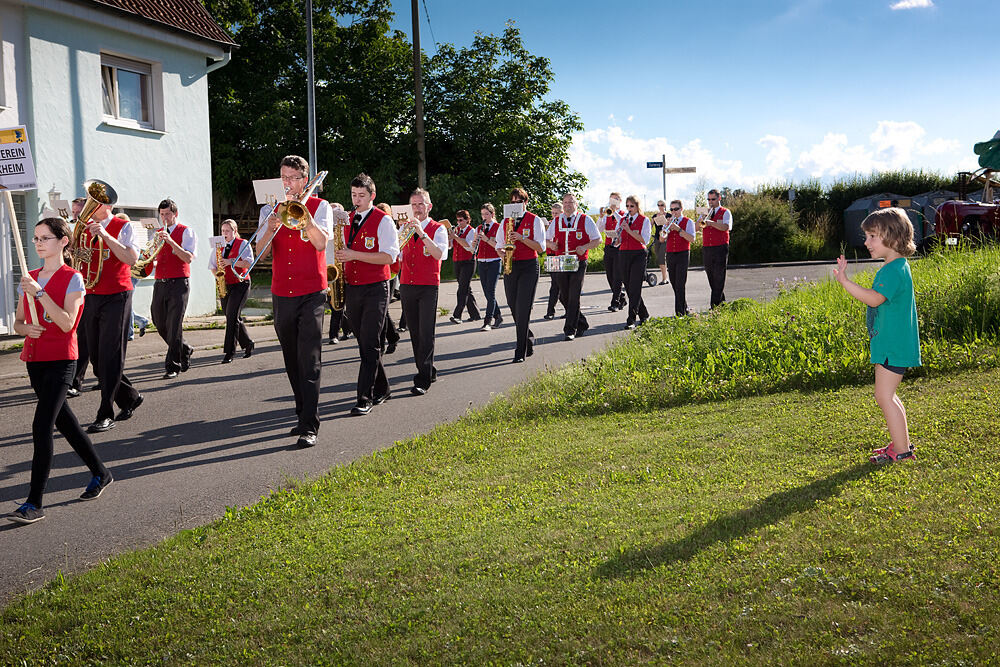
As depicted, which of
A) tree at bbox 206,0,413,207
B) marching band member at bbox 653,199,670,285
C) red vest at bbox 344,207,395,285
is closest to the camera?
red vest at bbox 344,207,395,285

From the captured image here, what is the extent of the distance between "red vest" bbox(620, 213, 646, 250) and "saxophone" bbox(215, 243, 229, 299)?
629 cm

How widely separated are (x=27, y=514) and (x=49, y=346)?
104cm

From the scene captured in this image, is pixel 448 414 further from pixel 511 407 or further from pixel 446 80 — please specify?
pixel 446 80

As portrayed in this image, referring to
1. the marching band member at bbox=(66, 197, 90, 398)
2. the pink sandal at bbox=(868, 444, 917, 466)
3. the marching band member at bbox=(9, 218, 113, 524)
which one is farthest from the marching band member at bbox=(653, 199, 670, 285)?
the marching band member at bbox=(9, 218, 113, 524)

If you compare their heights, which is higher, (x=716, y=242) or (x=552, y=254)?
(x=716, y=242)

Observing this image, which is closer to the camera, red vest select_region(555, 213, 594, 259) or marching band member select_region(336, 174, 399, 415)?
marching band member select_region(336, 174, 399, 415)

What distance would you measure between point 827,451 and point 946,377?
231 centimetres

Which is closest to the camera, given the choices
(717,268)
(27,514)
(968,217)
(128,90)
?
(27,514)

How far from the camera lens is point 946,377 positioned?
7426 mm

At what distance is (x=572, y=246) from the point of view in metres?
14.0

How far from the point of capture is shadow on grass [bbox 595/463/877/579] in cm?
412

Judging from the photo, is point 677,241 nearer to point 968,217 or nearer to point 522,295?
point 522,295

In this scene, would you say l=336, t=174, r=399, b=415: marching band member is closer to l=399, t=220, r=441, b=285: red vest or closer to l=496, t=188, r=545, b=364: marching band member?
l=399, t=220, r=441, b=285: red vest

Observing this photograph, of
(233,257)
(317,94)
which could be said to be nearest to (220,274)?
(233,257)
